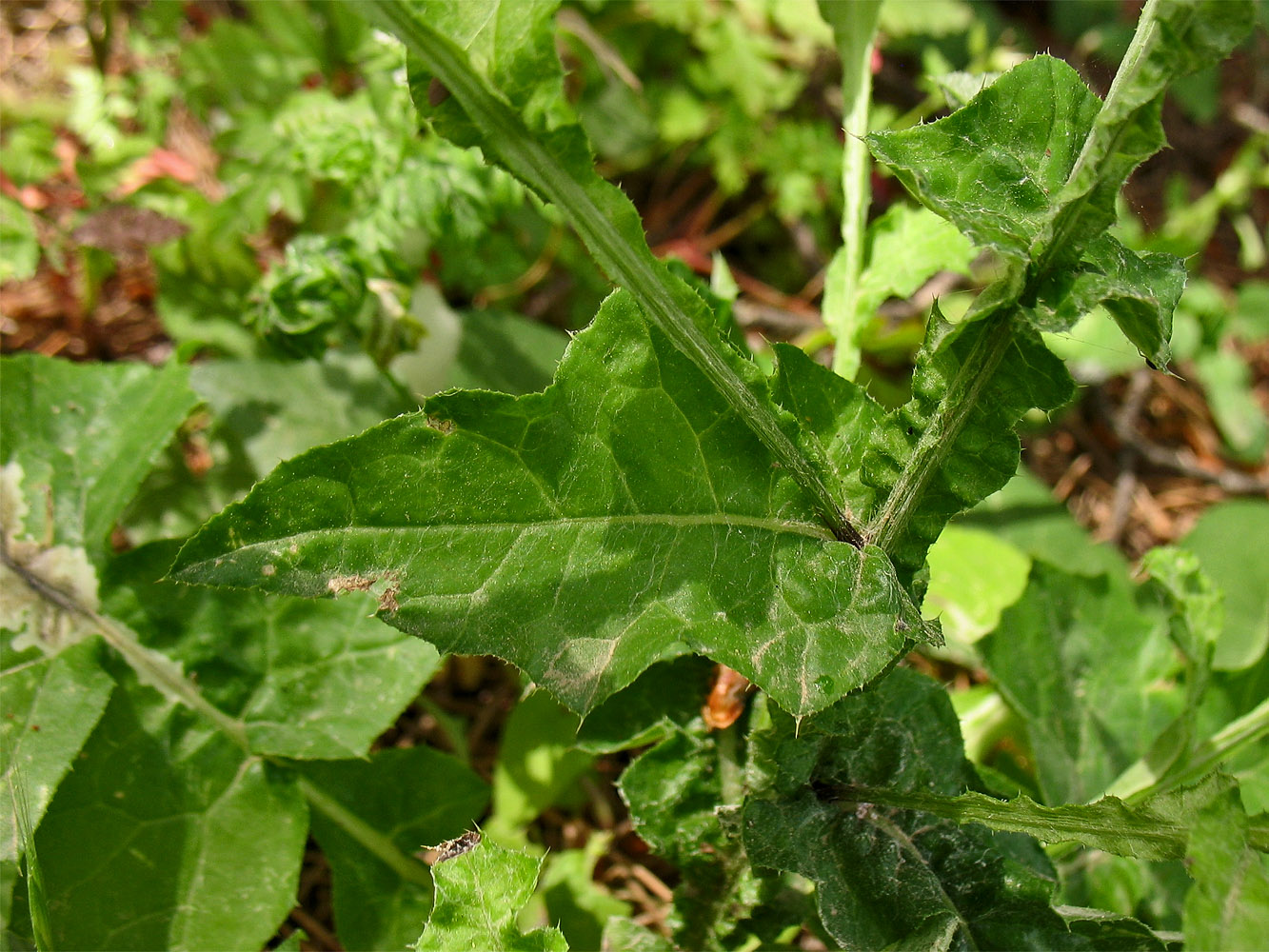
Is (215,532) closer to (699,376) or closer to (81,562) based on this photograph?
(699,376)

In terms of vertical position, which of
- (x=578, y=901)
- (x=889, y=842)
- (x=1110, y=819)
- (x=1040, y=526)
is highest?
(x=1110, y=819)

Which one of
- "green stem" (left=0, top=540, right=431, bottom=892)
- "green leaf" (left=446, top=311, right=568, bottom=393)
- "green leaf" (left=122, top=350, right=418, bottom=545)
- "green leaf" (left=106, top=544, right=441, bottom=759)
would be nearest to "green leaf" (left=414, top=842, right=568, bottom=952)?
"green leaf" (left=106, top=544, right=441, bottom=759)

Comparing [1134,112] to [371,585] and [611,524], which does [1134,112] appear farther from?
[371,585]

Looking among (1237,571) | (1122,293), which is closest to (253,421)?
(1122,293)

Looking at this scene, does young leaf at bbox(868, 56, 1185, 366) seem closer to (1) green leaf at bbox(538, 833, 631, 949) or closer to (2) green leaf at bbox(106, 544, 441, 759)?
(2) green leaf at bbox(106, 544, 441, 759)

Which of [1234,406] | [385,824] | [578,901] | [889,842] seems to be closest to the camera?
[889,842]

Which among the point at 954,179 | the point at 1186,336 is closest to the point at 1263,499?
the point at 1186,336

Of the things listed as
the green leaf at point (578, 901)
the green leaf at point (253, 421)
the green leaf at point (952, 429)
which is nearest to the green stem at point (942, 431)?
the green leaf at point (952, 429)
